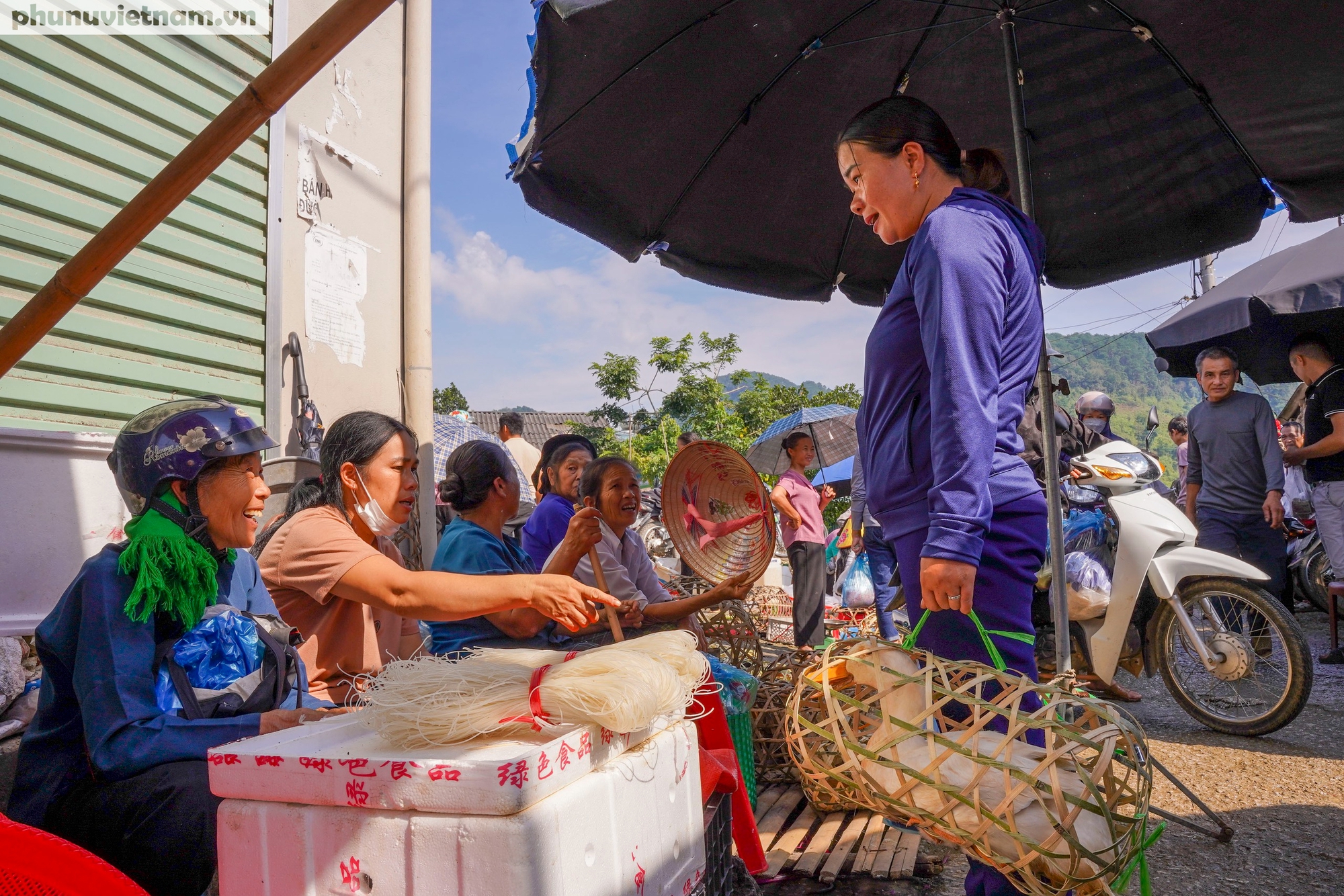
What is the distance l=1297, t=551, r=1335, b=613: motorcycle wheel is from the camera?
6.36 meters

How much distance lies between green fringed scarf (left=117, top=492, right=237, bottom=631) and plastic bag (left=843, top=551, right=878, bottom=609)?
6.47 meters

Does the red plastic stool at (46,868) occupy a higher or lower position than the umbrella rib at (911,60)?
lower

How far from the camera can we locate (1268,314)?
571cm

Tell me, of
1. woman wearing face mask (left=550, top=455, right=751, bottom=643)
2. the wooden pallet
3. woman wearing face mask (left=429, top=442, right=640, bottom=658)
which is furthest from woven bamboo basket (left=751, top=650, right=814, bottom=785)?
woman wearing face mask (left=429, top=442, right=640, bottom=658)

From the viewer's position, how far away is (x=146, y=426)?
1.80 metres

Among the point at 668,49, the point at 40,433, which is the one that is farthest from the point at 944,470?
the point at 40,433

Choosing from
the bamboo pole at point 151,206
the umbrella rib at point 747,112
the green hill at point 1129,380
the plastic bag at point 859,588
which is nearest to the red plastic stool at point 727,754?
the bamboo pole at point 151,206

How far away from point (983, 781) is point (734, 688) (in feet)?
4.30

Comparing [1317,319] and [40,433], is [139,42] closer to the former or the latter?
[40,433]

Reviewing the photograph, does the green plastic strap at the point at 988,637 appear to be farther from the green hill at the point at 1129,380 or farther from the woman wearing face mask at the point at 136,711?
the green hill at the point at 1129,380

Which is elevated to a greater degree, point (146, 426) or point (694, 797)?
point (146, 426)

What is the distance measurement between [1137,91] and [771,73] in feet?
4.43

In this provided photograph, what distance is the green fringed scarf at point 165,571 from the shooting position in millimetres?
1599

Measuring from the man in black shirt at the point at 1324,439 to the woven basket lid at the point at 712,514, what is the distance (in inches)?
138
